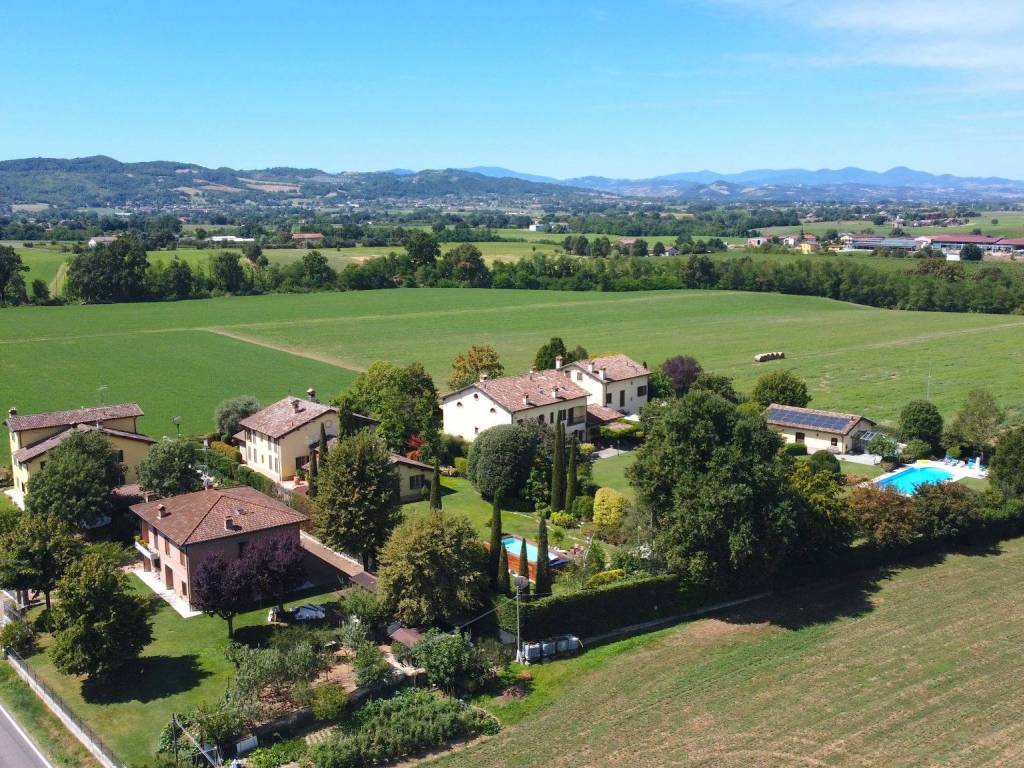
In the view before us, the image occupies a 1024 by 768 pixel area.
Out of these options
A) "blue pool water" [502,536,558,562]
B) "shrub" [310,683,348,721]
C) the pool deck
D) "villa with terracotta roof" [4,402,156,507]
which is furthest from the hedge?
"villa with terracotta roof" [4,402,156,507]

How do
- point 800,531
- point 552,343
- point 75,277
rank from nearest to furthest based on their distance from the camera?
point 800,531 → point 552,343 → point 75,277

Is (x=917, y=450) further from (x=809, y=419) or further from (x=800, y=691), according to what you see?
(x=800, y=691)

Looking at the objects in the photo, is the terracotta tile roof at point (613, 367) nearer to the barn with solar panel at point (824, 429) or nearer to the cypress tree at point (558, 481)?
the barn with solar panel at point (824, 429)

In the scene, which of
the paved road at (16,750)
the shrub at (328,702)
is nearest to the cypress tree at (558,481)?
the shrub at (328,702)

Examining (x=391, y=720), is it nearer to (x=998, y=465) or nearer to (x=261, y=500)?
(x=261, y=500)

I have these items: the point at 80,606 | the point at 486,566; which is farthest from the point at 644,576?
the point at 80,606
